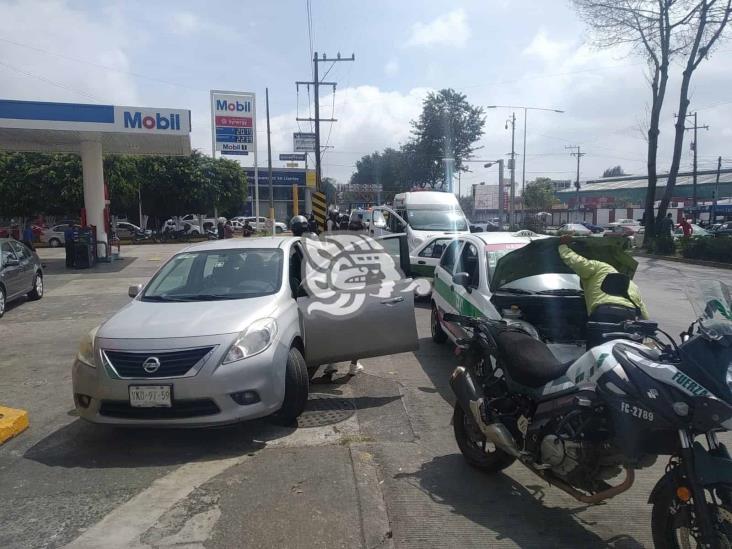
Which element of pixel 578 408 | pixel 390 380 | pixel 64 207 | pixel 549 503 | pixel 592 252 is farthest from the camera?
pixel 64 207

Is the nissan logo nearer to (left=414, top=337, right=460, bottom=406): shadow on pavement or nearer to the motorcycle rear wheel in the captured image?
the motorcycle rear wheel

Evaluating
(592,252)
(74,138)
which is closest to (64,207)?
(74,138)

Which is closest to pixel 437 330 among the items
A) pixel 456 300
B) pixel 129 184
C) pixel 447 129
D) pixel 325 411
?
pixel 456 300

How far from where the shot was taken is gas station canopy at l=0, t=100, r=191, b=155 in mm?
17844

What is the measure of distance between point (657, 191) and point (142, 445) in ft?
257

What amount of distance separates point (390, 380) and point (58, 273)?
49.6 feet

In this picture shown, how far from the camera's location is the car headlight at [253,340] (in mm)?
4637

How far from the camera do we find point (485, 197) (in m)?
55.0

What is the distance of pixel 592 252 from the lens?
211 inches

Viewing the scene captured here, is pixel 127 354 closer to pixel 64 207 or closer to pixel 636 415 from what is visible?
pixel 636 415

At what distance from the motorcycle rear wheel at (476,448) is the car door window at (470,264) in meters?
2.51

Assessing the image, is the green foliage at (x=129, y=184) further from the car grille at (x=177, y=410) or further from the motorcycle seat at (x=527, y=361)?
the motorcycle seat at (x=527, y=361)

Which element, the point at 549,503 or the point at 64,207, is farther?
the point at 64,207

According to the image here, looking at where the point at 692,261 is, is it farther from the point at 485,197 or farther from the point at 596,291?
the point at 485,197
